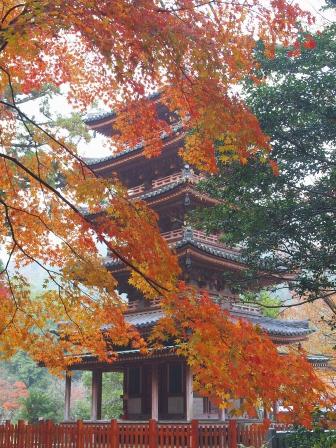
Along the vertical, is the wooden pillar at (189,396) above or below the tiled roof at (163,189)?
below

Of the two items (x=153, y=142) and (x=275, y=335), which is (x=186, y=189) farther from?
(x=275, y=335)

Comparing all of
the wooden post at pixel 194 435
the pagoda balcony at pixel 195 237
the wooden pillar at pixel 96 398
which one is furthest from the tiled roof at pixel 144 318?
A: the wooden post at pixel 194 435

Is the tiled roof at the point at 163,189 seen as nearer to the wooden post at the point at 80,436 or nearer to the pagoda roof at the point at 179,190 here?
the pagoda roof at the point at 179,190

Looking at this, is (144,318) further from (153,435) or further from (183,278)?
(153,435)

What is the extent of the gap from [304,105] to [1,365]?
43736 mm

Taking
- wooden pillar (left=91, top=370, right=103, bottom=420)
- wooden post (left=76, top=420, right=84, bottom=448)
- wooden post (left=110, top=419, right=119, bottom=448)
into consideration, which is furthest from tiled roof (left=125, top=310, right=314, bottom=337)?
wooden post (left=76, top=420, right=84, bottom=448)

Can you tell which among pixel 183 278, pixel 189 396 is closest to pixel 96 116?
pixel 183 278

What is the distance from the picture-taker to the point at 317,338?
34844 millimetres

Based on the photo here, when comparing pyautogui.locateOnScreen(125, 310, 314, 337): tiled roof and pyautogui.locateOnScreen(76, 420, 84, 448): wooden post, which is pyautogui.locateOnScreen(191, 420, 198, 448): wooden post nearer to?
pyautogui.locateOnScreen(76, 420, 84, 448): wooden post

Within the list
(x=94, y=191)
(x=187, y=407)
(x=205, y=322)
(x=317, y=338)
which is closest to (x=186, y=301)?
(x=205, y=322)

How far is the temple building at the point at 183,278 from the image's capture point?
15914mm

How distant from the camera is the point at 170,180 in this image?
18203 millimetres

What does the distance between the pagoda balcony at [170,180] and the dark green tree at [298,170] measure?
492 cm

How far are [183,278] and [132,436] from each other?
573 cm
